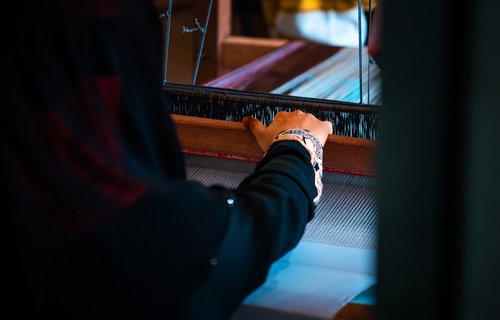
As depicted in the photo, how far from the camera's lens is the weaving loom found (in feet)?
3.95

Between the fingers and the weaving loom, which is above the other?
the fingers

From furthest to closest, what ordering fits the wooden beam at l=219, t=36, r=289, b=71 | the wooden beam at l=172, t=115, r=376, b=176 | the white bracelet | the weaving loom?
the wooden beam at l=219, t=36, r=289, b=71 → the wooden beam at l=172, t=115, r=376, b=176 → the white bracelet → the weaving loom

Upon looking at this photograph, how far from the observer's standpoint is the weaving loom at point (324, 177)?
1205mm

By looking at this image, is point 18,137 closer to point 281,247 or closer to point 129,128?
point 129,128

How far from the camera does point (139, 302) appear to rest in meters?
1.00

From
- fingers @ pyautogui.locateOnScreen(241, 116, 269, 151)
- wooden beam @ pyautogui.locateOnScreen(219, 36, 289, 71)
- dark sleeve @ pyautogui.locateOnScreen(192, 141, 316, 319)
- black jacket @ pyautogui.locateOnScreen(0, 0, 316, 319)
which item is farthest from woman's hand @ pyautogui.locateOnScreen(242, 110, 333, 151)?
wooden beam @ pyautogui.locateOnScreen(219, 36, 289, 71)

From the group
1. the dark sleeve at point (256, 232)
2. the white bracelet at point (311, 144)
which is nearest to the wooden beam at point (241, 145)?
the white bracelet at point (311, 144)

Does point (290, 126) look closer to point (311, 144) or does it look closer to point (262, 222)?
point (311, 144)

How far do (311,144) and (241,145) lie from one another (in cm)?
31

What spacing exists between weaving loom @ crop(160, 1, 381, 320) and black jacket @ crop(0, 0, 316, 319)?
19 centimetres

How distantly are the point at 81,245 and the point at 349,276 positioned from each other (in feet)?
1.50

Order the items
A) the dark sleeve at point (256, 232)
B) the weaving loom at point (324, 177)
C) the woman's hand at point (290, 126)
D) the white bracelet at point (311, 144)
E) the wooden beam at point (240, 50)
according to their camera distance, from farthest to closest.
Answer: the wooden beam at point (240, 50), the woman's hand at point (290, 126), the white bracelet at point (311, 144), the weaving loom at point (324, 177), the dark sleeve at point (256, 232)

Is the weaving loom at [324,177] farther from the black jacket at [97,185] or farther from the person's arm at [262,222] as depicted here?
the black jacket at [97,185]

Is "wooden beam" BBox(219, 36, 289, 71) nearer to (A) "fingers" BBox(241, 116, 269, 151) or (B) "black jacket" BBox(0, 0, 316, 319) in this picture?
(A) "fingers" BBox(241, 116, 269, 151)
